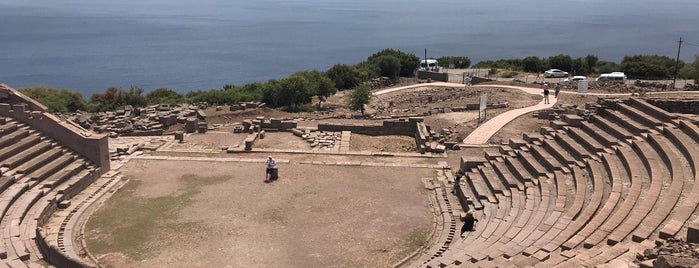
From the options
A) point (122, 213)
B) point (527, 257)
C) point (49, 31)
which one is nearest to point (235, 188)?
point (122, 213)

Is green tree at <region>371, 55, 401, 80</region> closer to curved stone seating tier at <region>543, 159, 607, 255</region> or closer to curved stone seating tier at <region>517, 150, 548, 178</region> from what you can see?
curved stone seating tier at <region>517, 150, 548, 178</region>

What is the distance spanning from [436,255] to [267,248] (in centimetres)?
458

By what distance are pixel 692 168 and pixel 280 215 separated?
11.9m

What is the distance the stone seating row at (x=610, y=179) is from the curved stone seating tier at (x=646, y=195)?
0.02 meters

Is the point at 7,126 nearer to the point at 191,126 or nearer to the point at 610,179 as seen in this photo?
the point at 191,126

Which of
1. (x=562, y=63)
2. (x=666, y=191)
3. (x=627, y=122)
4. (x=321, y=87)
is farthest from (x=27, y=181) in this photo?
(x=562, y=63)

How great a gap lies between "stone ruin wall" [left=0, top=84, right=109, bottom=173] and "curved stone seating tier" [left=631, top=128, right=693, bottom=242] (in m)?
18.4

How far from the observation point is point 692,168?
15.3 metres

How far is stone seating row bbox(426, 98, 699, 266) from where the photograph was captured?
1204 cm

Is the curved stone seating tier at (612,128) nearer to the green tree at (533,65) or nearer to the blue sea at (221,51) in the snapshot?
the green tree at (533,65)

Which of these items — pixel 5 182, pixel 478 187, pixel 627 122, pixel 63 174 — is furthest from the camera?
pixel 627 122

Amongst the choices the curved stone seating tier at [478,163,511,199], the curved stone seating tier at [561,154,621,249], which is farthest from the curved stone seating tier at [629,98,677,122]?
the curved stone seating tier at [478,163,511,199]

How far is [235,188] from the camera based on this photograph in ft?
66.4

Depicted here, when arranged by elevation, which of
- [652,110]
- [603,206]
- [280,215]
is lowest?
[280,215]
